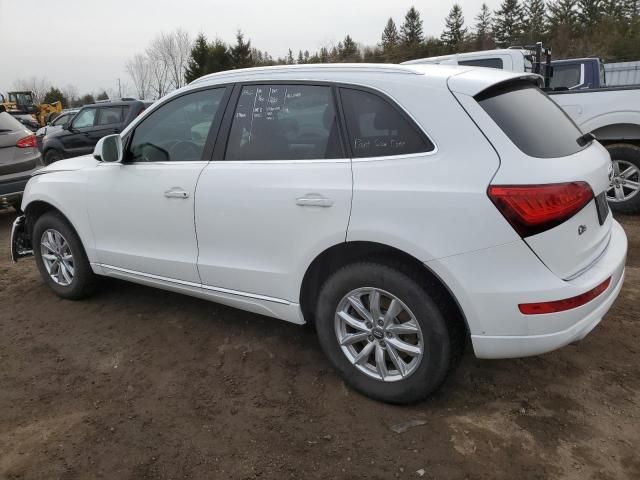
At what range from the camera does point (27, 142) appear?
7352 mm

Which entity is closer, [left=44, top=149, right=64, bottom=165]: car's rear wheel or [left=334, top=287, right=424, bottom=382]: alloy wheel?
[left=334, top=287, right=424, bottom=382]: alloy wheel

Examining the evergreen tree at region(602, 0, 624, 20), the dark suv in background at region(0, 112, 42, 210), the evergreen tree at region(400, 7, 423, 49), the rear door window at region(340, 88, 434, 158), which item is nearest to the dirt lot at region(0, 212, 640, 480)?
the rear door window at region(340, 88, 434, 158)

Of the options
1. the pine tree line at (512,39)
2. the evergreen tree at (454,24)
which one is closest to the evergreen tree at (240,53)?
the pine tree line at (512,39)

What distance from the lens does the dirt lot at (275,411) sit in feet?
7.77

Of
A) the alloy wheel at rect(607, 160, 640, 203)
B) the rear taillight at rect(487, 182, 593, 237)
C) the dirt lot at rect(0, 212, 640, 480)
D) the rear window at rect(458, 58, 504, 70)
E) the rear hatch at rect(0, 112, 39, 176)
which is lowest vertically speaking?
the dirt lot at rect(0, 212, 640, 480)

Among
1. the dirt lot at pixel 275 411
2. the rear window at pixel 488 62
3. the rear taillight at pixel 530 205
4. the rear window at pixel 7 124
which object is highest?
the rear window at pixel 488 62

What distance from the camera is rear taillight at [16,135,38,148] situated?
23.7 ft

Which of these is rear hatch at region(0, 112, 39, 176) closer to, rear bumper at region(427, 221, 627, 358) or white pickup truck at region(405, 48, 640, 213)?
white pickup truck at region(405, 48, 640, 213)

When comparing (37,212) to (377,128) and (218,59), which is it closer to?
(377,128)

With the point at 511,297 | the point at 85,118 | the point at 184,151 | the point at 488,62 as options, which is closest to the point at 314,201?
the point at 511,297

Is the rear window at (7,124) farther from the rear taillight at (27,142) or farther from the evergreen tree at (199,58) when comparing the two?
the evergreen tree at (199,58)

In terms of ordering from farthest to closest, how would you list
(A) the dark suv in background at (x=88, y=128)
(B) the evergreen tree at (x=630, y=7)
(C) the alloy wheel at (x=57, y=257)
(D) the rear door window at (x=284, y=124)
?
(B) the evergreen tree at (x=630, y=7)
(A) the dark suv in background at (x=88, y=128)
(C) the alloy wheel at (x=57, y=257)
(D) the rear door window at (x=284, y=124)

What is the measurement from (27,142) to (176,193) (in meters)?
5.35

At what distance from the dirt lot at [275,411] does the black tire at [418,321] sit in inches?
4.6
